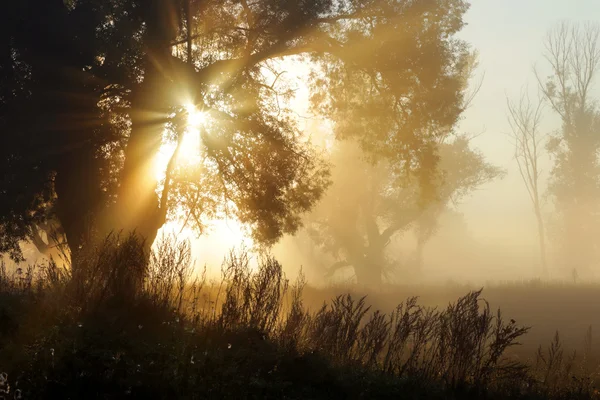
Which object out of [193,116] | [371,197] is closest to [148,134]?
[193,116]

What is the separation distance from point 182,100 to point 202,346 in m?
→ 8.46

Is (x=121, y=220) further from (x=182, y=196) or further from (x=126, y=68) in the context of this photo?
(x=126, y=68)

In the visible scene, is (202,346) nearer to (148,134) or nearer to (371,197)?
(148,134)

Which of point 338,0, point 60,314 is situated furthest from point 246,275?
point 338,0

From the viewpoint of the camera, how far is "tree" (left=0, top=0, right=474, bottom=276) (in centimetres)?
1290

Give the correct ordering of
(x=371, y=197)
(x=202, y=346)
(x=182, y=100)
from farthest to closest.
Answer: (x=371, y=197)
(x=182, y=100)
(x=202, y=346)

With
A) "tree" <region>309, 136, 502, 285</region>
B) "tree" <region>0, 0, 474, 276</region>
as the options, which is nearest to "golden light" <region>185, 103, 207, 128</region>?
"tree" <region>0, 0, 474, 276</region>

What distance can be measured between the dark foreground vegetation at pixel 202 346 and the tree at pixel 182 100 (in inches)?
150

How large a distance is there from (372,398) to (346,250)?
3606 cm

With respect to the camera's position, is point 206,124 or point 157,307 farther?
point 206,124

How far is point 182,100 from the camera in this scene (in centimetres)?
Result: 1355

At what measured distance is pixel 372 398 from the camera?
6391 mm

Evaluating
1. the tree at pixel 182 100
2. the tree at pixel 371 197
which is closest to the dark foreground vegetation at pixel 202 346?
the tree at pixel 182 100

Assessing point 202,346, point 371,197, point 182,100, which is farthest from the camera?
point 371,197
